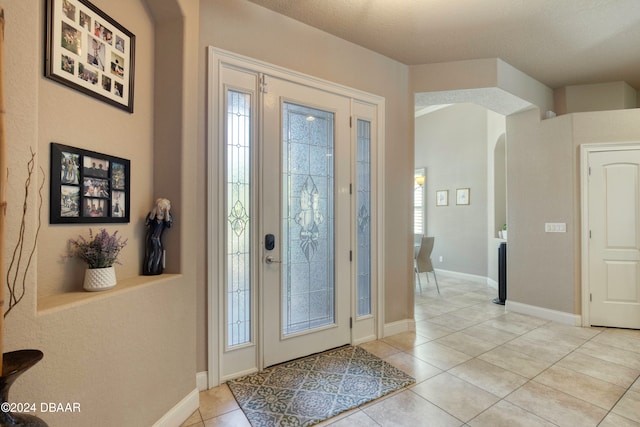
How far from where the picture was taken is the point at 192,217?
2.00 m

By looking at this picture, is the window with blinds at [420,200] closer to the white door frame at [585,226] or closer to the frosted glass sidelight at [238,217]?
the white door frame at [585,226]

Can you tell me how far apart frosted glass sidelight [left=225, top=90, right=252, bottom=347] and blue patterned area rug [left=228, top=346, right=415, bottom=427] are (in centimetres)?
37

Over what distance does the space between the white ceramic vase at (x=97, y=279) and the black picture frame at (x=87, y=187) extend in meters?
0.26

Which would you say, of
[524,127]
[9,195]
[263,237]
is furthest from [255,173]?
[524,127]

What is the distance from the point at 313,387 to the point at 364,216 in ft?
5.17

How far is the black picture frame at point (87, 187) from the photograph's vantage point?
4.59ft

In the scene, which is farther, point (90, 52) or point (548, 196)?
point (548, 196)

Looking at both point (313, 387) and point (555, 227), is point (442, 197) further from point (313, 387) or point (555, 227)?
point (313, 387)

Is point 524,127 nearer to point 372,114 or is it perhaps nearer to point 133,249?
point 372,114

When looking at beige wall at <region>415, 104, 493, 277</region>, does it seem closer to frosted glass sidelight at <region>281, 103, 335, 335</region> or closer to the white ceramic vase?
frosted glass sidelight at <region>281, 103, 335, 335</region>

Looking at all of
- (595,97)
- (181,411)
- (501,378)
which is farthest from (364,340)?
(595,97)

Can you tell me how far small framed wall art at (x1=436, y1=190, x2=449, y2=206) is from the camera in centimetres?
641

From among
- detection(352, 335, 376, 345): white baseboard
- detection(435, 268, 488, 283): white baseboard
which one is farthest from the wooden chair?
detection(352, 335, 376, 345): white baseboard

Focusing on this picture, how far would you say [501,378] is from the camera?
236 centimetres
